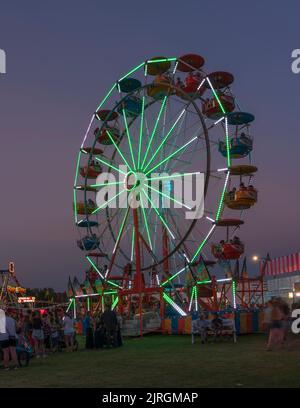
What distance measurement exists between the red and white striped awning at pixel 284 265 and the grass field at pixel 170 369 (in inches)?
1132

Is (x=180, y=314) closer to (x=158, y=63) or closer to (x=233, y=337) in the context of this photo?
(x=233, y=337)

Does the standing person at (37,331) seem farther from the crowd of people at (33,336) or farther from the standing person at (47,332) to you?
the standing person at (47,332)

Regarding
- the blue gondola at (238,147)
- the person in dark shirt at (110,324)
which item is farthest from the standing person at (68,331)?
the blue gondola at (238,147)

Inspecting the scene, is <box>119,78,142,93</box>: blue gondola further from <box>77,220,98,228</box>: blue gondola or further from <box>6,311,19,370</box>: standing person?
<box>6,311,19,370</box>: standing person

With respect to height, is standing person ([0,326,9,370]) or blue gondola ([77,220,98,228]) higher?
blue gondola ([77,220,98,228])

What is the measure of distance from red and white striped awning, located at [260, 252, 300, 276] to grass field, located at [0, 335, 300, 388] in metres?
28.8

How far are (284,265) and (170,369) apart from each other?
117 ft

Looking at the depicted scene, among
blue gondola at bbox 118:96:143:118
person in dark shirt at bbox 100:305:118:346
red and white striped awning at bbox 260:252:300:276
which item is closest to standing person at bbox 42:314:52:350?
person in dark shirt at bbox 100:305:118:346

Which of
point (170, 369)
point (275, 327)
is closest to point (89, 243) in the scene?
point (275, 327)

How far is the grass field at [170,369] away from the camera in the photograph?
9078mm

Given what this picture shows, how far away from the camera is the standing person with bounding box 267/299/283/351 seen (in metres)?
13.8

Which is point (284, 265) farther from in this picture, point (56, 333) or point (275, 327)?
point (275, 327)
